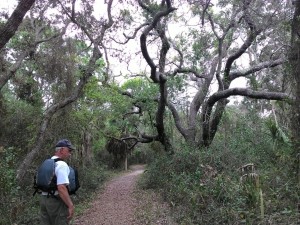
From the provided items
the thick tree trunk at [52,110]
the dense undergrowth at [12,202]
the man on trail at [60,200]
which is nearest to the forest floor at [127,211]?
the dense undergrowth at [12,202]

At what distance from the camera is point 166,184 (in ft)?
42.6

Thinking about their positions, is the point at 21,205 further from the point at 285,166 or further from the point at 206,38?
the point at 206,38

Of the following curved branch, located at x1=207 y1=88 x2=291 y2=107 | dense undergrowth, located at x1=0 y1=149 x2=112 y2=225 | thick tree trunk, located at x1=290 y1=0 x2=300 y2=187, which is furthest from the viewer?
curved branch, located at x1=207 y1=88 x2=291 y2=107

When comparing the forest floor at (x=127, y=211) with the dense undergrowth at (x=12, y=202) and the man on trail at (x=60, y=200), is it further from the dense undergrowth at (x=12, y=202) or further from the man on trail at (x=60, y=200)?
the man on trail at (x=60, y=200)

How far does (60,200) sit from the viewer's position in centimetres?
504

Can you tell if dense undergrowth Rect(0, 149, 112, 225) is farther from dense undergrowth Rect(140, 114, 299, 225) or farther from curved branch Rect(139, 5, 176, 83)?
curved branch Rect(139, 5, 176, 83)

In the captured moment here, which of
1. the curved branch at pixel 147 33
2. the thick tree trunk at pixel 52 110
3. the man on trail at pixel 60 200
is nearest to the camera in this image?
the man on trail at pixel 60 200

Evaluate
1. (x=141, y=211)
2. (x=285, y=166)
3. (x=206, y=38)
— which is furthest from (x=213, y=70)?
(x=285, y=166)

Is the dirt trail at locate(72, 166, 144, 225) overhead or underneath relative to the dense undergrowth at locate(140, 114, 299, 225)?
underneath

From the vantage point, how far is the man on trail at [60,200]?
4797 mm

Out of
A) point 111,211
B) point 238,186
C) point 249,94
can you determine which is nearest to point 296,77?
point 238,186

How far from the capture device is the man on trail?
4.80 meters

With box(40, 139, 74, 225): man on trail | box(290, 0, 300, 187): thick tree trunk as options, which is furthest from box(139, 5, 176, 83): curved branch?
box(40, 139, 74, 225): man on trail

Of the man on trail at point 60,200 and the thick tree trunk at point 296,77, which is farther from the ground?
the thick tree trunk at point 296,77
